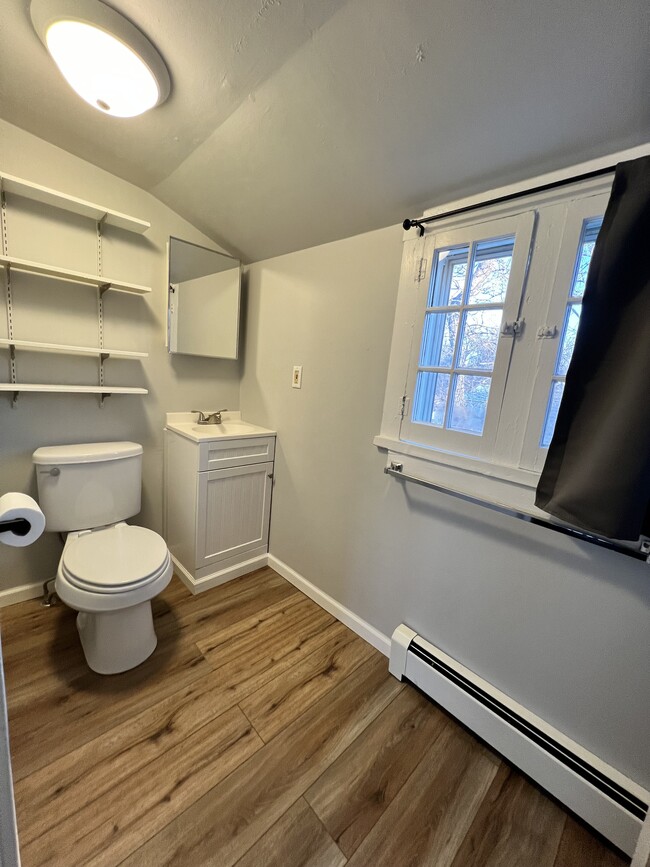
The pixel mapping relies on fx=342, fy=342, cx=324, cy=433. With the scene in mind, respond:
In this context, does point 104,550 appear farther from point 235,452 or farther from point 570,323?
point 570,323

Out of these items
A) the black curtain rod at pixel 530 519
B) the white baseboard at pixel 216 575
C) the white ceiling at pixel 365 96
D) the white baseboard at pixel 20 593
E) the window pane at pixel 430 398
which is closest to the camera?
the white ceiling at pixel 365 96

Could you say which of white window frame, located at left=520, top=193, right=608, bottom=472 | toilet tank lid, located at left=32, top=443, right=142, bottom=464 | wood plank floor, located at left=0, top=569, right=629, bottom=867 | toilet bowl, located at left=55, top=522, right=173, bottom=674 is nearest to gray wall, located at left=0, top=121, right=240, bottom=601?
toilet tank lid, located at left=32, top=443, right=142, bottom=464

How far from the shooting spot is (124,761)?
110 cm

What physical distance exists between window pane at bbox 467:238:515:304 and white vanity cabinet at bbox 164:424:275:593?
1336 millimetres

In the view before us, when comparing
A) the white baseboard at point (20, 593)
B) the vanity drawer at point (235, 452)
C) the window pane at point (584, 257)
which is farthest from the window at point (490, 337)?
the white baseboard at point (20, 593)

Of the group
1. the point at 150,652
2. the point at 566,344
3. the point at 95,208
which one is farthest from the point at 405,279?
the point at 150,652

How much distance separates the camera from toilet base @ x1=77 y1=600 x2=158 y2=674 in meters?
1.36

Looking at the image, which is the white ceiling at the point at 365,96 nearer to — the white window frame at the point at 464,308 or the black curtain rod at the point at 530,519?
the white window frame at the point at 464,308

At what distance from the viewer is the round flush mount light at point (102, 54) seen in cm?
92

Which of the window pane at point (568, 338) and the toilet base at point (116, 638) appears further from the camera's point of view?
the toilet base at point (116, 638)

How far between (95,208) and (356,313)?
1259 millimetres

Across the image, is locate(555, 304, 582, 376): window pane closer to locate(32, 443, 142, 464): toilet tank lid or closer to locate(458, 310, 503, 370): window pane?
locate(458, 310, 503, 370): window pane

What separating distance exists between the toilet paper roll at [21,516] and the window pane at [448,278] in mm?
1345

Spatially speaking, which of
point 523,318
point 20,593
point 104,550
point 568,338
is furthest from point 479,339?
point 20,593
